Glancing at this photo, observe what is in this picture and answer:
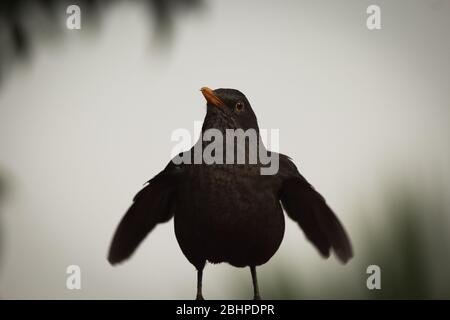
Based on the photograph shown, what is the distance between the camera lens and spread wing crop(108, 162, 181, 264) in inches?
114

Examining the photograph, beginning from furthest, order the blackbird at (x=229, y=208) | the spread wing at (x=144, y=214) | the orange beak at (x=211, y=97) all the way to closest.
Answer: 1. the spread wing at (x=144, y=214)
2. the orange beak at (x=211, y=97)
3. the blackbird at (x=229, y=208)

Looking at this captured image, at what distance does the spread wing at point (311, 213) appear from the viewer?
285 centimetres

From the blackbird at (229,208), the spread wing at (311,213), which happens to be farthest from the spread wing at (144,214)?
the spread wing at (311,213)

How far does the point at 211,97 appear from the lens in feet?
9.18

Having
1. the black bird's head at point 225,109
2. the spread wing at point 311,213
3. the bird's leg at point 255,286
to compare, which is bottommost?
the bird's leg at point 255,286

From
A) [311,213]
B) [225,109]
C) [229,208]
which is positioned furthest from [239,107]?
[311,213]

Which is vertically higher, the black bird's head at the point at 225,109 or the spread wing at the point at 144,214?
the black bird's head at the point at 225,109

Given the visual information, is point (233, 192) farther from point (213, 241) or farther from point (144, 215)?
point (144, 215)

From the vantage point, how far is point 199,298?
2838mm

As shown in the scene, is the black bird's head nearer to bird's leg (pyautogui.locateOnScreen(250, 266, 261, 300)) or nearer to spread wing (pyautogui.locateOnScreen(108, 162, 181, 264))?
spread wing (pyautogui.locateOnScreen(108, 162, 181, 264))

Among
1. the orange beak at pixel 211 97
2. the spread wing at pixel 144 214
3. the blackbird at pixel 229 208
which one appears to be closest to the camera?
the blackbird at pixel 229 208

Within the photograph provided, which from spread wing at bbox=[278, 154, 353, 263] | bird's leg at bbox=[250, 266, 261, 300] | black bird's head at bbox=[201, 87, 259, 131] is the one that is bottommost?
bird's leg at bbox=[250, 266, 261, 300]

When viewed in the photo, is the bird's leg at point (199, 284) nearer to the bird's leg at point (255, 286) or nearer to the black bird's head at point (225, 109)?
the bird's leg at point (255, 286)

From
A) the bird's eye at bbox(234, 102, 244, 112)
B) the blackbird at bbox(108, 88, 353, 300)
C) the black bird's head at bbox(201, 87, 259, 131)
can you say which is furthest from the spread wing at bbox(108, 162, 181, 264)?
the bird's eye at bbox(234, 102, 244, 112)
